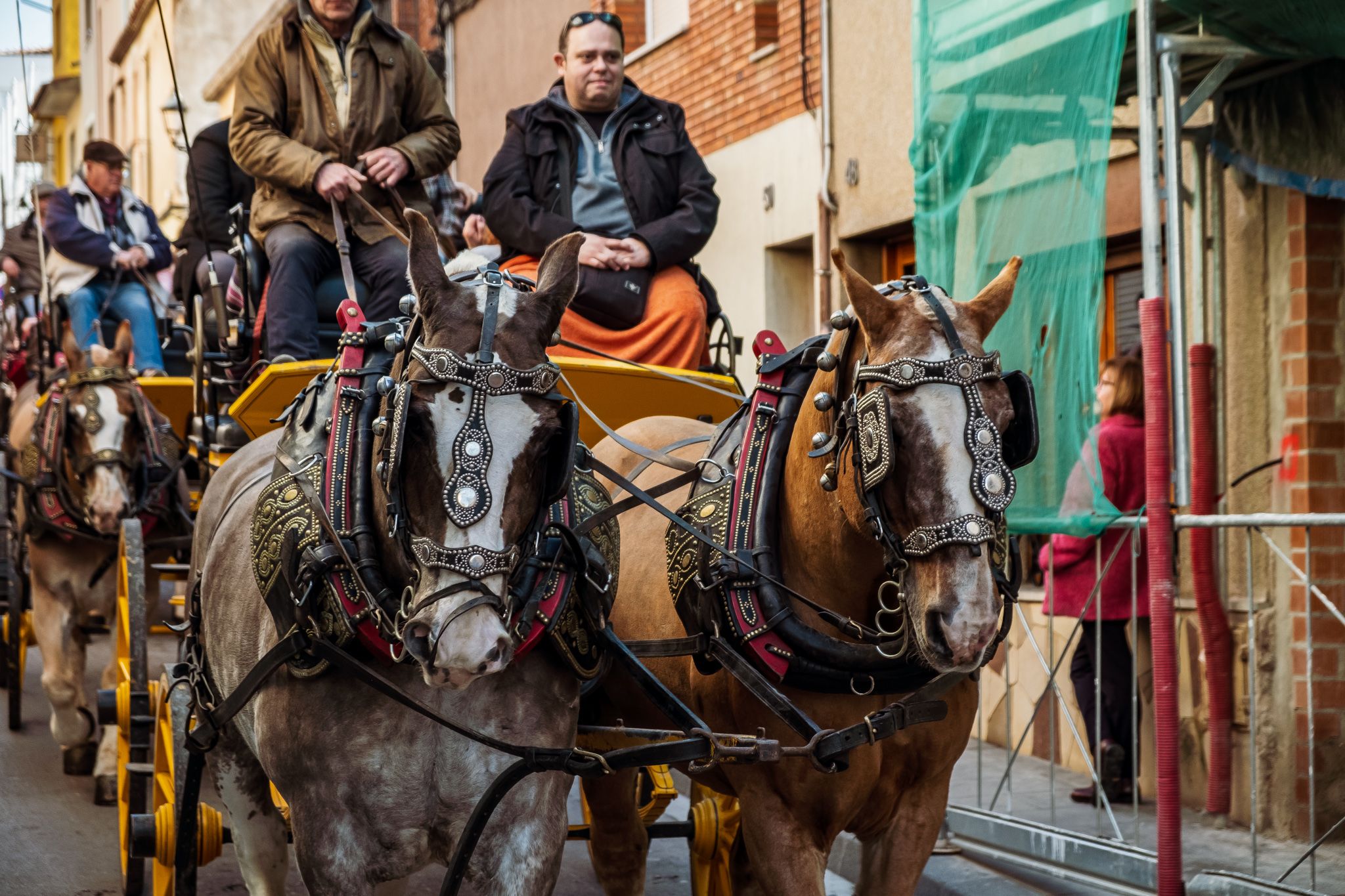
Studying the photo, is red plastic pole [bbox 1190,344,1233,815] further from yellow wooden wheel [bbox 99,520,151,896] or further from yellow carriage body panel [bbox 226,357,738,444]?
yellow wooden wheel [bbox 99,520,151,896]

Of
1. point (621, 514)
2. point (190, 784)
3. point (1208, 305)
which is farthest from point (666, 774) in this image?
point (1208, 305)

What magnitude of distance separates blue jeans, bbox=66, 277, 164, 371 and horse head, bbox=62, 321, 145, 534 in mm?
1825

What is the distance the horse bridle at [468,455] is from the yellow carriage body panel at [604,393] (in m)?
1.78

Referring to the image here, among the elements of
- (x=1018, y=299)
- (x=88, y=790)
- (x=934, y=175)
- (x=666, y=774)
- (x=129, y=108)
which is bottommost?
(x=88, y=790)

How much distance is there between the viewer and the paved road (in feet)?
20.2

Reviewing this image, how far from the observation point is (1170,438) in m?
5.40

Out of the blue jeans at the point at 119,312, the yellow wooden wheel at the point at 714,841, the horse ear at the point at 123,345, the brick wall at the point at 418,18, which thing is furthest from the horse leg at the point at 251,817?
the brick wall at the point at 418,18

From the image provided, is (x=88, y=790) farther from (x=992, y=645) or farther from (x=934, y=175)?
(x=992, y=645)

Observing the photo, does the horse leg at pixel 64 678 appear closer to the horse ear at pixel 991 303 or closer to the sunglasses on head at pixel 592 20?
the sunglasses on head at pixel 592 20

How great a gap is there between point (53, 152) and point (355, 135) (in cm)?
4201

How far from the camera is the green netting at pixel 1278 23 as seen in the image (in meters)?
5.17

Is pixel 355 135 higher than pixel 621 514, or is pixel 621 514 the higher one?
pixel 355 135

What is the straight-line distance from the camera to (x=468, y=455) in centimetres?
295

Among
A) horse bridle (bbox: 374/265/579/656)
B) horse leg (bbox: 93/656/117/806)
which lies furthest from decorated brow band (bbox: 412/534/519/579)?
horse leg (bbox: 93/656/117/806)
